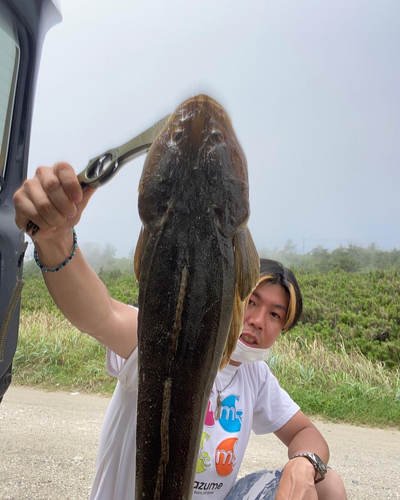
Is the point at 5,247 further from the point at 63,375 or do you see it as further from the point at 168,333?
the point at 63,375

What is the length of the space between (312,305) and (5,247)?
9.25m

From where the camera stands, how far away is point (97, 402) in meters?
6.74

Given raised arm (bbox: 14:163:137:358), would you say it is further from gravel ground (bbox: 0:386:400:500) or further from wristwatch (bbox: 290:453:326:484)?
gravel ground (bbox: 0:386:400:500)

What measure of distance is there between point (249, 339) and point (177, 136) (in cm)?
152

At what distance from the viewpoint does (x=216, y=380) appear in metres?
2.23

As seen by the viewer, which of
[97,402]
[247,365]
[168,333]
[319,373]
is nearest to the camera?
[168,333]

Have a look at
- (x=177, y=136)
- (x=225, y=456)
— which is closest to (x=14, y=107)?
(x=177, y=136)

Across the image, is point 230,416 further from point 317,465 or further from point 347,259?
point 347,259

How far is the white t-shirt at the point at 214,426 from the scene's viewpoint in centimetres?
172

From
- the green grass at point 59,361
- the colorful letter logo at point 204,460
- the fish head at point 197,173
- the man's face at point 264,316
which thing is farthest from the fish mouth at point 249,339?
the green grass at point 59,361

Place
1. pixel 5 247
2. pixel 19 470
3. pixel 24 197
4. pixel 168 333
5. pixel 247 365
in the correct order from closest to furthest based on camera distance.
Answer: pixel 168 333 < pixel 24 197 < pixel 5 247 < pixel 247 365 < pixel 19 470

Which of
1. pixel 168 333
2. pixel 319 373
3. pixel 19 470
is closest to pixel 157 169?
pixel 168 333

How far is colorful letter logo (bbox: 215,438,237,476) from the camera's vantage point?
215 centimetres

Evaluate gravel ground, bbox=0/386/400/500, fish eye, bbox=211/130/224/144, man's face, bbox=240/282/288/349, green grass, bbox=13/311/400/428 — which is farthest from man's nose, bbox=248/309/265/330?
green grass, bbox=13/311/400/428
